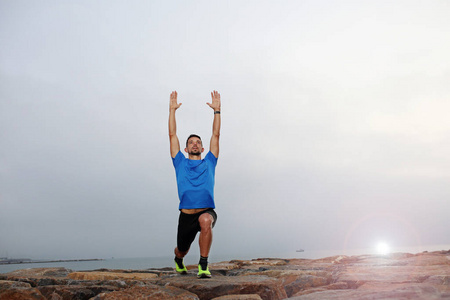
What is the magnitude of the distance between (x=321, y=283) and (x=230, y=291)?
4.34 feet

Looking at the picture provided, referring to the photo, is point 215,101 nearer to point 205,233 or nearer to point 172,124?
point 172,124

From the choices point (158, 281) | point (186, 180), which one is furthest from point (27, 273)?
point (186, 180)

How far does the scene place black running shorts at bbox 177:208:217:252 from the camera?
4.45m

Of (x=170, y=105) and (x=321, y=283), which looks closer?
(x=321, y=283)

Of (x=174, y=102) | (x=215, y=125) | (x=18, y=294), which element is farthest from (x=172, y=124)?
(x=18, y=294)

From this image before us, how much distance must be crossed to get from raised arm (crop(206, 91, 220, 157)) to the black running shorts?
93cm

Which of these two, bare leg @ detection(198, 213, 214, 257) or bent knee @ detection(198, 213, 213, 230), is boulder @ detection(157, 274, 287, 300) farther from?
bent knee @ detection(198, 213, 213, 230)

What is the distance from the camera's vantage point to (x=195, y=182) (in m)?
4.52

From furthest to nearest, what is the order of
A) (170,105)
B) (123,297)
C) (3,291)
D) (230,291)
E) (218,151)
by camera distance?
(170,105), (218,151), (230,291), (3,291), (123,297)

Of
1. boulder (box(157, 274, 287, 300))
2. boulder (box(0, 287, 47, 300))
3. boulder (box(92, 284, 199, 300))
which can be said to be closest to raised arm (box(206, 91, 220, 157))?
boulder (box(157, 274, 287, 300))

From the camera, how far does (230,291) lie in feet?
11.3

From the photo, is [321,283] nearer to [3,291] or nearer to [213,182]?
[213,182]

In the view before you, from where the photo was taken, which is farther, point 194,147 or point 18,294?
point 194,147

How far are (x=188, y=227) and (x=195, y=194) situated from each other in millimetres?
467
